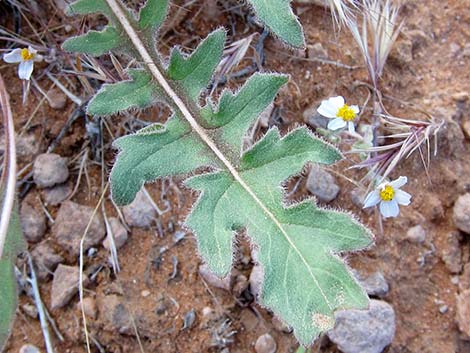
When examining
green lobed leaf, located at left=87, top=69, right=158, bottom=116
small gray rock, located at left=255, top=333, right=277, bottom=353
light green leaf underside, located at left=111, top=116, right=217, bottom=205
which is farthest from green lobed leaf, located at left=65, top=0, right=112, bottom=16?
small gray rock, located at left=255, top=333, right=277, bottom=353

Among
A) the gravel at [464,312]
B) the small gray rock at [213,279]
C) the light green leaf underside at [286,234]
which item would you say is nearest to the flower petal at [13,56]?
the light green leaf underside at [286,234]

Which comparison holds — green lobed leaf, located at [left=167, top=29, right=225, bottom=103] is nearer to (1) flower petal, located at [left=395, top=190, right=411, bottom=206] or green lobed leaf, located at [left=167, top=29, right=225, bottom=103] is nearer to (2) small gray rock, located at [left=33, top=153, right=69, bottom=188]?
(2) small gray rock, located at [left=33, top=153, right=69, bottom=188]

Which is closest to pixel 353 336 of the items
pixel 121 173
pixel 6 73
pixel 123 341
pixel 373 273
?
pixel 373 273

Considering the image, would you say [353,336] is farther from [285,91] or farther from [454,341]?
[285,91]

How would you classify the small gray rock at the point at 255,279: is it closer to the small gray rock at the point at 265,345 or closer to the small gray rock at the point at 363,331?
the small gray rock at the point at 265,345

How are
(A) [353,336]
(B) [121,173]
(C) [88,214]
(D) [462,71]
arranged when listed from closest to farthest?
(B) [121,173], (A) [353,336], (C) [88,214], (D) [462,71]

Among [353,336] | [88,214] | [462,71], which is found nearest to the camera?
[353,336]
